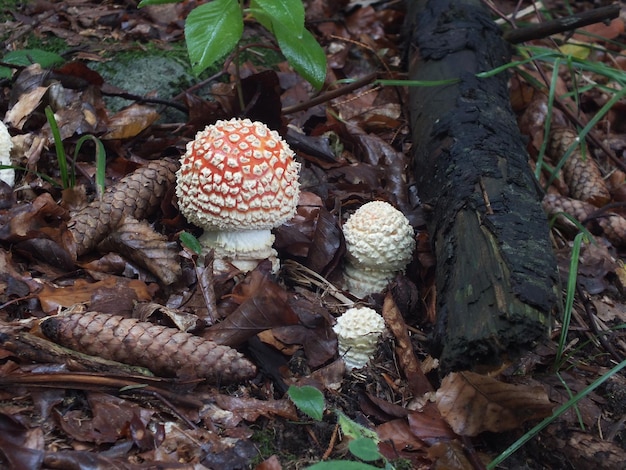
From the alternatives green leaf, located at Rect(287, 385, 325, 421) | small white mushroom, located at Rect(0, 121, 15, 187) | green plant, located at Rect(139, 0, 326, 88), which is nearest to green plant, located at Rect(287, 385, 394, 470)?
green leaf, located at Rect(287, 385, 325, 421)

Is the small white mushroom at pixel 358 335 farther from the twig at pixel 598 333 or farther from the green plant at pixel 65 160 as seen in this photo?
the green plant at pixel 65 160

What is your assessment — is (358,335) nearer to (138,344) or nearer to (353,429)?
(353,429)

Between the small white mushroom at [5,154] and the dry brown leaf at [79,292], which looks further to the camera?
the small white mushroom at [5,154]

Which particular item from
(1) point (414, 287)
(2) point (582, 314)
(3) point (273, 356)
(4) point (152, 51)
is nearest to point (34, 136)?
(4) point (152, 51)

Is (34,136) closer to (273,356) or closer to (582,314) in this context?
(273,356)

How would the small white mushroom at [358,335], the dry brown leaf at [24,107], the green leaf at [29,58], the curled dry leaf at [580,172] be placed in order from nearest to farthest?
the small white mushroom at [358,335] < the dry brown leaf at [24,107] < the green leaf at [29,58] < the curled dry leaf at [580,172]

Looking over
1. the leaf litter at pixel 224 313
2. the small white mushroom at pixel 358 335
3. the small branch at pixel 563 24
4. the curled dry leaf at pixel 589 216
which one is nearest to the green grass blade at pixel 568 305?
the leaf litter at pixel 224 313

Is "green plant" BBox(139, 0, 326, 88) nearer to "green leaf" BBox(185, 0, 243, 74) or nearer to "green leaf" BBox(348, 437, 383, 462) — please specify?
"green leaf" BBox(185, 0, 243, 74)

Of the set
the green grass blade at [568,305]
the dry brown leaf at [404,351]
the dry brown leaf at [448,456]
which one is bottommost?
the dry brown leaf at [404,351]

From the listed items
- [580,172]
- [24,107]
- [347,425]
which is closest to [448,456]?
[347,425]
